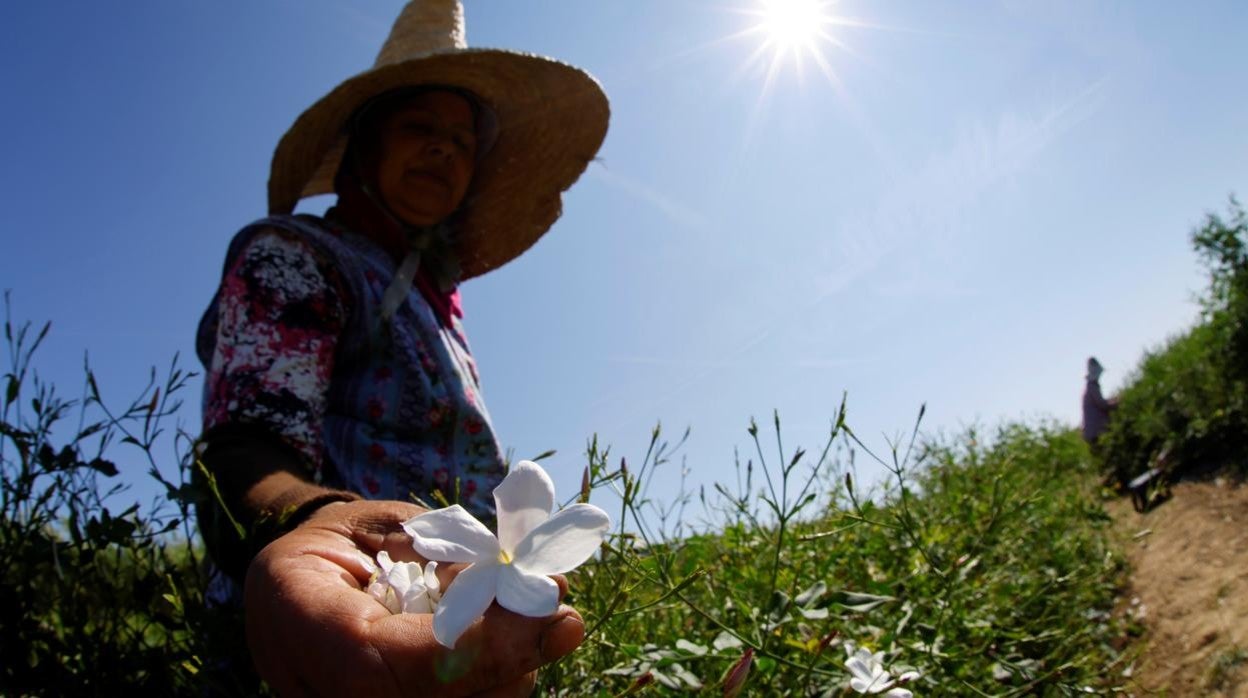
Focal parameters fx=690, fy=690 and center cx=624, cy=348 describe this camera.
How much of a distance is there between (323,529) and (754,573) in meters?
1.04

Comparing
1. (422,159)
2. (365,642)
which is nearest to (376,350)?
(422,159)

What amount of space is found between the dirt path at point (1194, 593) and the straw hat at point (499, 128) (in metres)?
2.29

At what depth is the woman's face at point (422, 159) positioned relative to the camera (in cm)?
208

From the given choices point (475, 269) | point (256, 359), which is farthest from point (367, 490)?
point (475, 269)

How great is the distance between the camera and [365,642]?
48cm

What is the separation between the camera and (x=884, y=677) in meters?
0.98

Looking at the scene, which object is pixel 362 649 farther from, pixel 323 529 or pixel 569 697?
pixel 569 697

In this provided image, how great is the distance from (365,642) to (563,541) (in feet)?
0.50

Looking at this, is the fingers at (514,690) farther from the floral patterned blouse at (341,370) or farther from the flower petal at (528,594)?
the floral patterned blouse at (341,370)

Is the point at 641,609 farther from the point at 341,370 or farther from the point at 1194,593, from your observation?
the point at 1194,593

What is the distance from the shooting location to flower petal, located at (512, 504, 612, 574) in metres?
0.50

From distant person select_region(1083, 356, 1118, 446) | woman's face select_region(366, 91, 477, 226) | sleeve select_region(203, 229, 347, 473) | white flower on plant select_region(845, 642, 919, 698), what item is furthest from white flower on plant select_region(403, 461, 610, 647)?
distant person select_region(1083, 356, 1118, 446)

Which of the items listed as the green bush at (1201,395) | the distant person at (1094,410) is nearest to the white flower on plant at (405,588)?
the green bush at (1201,395)

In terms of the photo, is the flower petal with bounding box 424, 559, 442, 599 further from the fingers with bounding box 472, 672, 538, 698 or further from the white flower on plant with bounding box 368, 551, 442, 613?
the fingers with bounding box 472, 672, 538, 698
